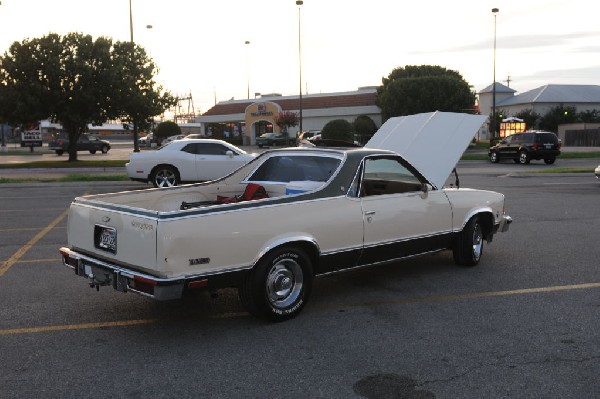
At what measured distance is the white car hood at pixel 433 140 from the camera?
7.38 metres

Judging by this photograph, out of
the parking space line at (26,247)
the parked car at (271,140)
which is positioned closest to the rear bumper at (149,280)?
the parking space line at (26,247)

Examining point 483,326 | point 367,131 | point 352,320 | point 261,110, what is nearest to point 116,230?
point 352,320

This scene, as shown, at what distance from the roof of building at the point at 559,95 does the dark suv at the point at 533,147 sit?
1921 inches

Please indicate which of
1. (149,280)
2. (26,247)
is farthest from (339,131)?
(149,280)

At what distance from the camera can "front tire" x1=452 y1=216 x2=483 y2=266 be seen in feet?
23.1

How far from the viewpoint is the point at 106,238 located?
5039mm

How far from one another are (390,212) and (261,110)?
211 ft

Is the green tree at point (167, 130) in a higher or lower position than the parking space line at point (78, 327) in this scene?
higher

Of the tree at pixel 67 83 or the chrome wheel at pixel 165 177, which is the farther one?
the tree at pixel 67 83

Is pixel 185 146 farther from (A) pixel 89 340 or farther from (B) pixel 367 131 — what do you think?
(B) pixel 367 131

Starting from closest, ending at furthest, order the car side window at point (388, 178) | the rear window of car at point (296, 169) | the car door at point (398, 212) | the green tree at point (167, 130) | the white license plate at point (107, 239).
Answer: the white license plate at point (107, 239) → the car door at point (398, 212) → the rear window of car at point (296, 169) → the car side window at point (388, 178) → the green tree at point (167, 130)

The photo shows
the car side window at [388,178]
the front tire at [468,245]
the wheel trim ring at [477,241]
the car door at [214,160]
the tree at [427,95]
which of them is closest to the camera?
the car side window at [388,178]

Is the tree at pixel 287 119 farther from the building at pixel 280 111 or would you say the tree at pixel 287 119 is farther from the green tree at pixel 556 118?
the green tree at pixel 556 118

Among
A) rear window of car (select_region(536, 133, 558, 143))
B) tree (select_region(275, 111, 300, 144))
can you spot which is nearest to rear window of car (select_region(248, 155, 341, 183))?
rear window of car (select_region(536, 133, 558, 143))
